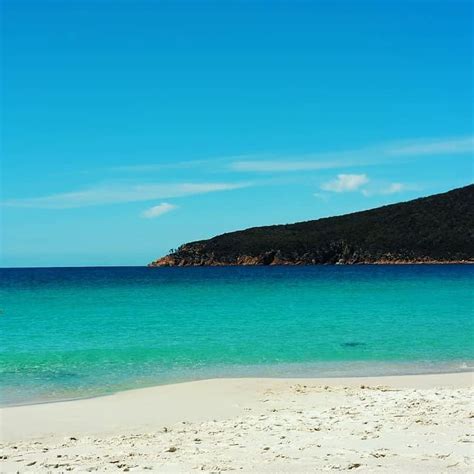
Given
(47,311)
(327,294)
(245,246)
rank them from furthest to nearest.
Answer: (245,246) < (327,294) < (47,311)

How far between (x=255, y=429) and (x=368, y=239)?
10968 cm

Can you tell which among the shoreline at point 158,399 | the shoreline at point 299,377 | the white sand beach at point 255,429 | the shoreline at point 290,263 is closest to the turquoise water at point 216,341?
the shoreline at point 299,377

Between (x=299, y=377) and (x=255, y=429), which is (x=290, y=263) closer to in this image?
(x=299, y=377)

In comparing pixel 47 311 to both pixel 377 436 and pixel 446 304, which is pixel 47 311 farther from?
pixel 377 436

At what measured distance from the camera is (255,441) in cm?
859

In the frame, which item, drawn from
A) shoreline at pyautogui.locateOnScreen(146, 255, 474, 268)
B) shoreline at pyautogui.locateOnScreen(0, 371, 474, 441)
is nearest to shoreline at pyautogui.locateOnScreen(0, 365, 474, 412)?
shoreline at pyautogui.locateOnScreen(0, 371, 474, 441)

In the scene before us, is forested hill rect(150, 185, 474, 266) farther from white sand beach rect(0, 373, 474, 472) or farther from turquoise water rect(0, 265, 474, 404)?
white sand beach rect(0, 373, 474, 472)

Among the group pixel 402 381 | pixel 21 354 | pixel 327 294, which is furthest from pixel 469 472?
pixel 327 294

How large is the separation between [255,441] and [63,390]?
23.7ft

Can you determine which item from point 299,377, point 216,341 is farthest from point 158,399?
point 216,341

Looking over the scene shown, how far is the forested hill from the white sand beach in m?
96.5

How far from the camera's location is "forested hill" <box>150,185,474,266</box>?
351ft

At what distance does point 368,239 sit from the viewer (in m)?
116

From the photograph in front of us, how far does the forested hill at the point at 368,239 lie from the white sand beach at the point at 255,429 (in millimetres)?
96487
